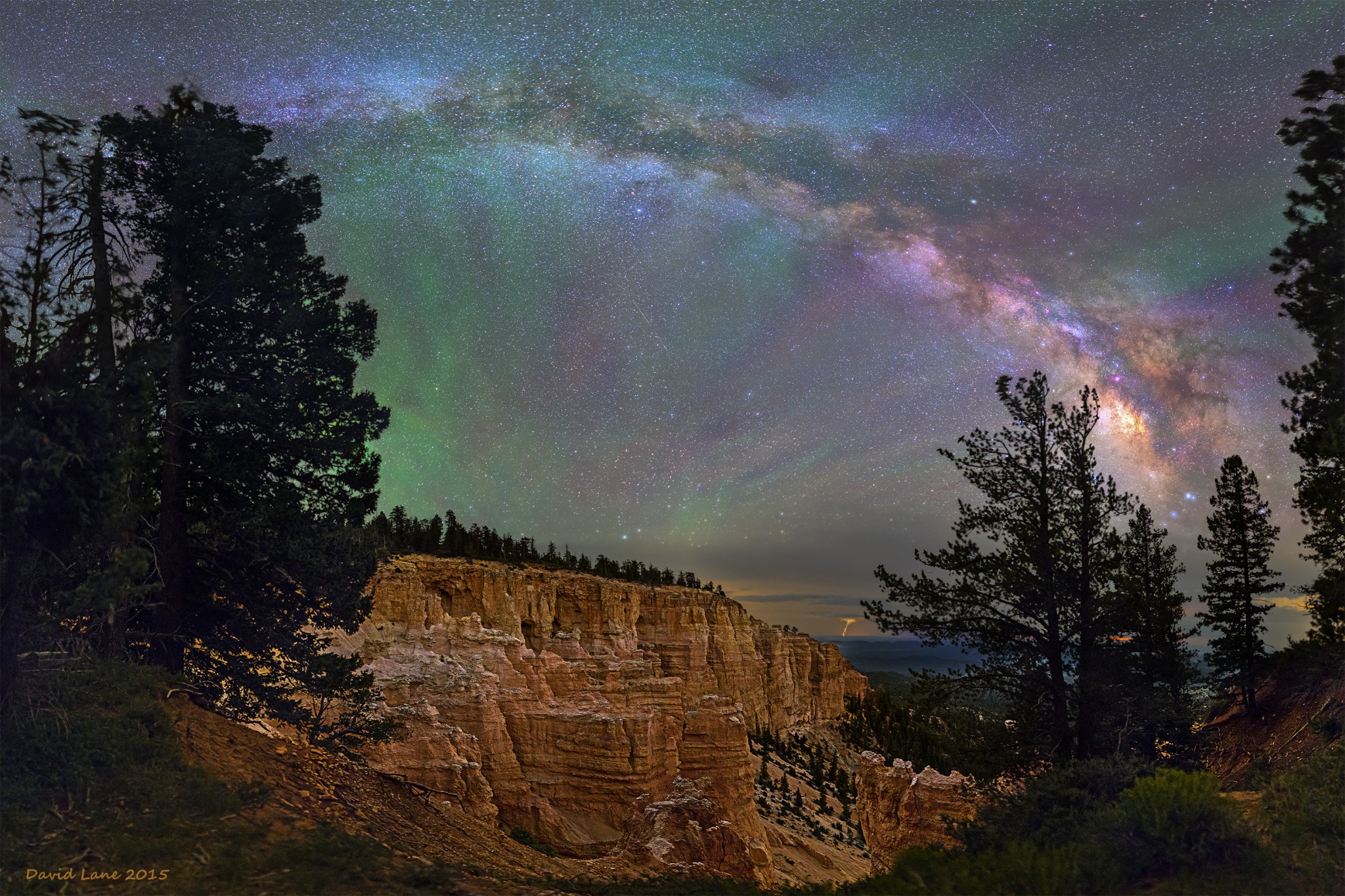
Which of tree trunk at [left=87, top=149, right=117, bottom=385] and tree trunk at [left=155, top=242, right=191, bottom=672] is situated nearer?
tree trunk at [left=87, top=149, right=117, bottom=385]

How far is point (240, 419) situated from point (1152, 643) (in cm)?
2324

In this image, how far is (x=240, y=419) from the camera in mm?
17562

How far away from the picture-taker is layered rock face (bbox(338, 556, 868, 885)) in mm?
31359

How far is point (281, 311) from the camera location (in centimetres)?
1889

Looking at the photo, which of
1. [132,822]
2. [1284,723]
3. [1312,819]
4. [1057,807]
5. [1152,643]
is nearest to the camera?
[1312,819]

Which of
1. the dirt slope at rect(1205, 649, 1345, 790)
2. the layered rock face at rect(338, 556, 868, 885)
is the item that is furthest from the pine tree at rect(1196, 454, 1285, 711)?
the layered rock face at rect(338, 556, 868, 885)

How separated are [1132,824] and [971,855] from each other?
2141mm

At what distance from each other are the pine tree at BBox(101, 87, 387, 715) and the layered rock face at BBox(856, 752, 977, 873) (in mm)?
23330

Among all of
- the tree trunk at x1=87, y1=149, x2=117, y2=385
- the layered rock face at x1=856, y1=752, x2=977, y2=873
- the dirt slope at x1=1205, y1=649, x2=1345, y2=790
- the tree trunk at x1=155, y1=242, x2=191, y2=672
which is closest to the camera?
the tree trunk at x1=87, y1=149, x2=117, y2=385

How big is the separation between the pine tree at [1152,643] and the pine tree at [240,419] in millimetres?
17603

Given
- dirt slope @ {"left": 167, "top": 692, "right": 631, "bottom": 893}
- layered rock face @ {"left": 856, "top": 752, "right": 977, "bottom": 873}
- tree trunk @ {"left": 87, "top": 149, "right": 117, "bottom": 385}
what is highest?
tree trunk @ {"left": 87, "top": 149, "right": 117, "bottom": 385}

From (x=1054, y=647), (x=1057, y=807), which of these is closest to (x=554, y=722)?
(x=1054, y=647)

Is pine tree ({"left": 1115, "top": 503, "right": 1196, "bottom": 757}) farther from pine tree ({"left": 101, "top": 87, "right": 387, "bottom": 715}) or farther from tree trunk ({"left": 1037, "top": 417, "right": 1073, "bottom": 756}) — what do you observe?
pine tree ({"left": 101, "top": 87, "right": 387, "bottom": 715})

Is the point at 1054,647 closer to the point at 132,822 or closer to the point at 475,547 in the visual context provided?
the point at 132,822
